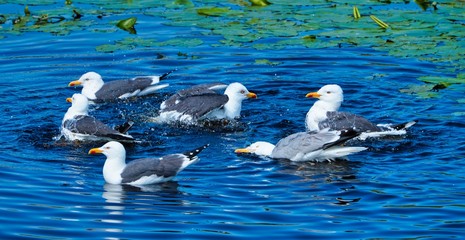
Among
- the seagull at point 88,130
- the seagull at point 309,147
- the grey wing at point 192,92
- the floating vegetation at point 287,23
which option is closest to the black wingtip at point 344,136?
the seagull at point 309,147

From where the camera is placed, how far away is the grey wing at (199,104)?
15.4 metres

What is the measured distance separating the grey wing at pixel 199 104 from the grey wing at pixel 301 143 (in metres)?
2.00

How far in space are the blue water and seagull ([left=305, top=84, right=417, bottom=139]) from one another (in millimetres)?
186

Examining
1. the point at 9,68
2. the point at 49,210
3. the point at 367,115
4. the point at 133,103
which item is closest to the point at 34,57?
the point at 9,68

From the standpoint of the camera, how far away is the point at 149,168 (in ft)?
41.1

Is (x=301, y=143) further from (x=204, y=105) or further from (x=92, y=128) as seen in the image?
(x=92, y=128)

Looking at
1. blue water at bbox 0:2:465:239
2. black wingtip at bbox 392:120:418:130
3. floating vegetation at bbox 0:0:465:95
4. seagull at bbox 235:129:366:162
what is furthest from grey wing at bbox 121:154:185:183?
floating vegetation at bbox 0:0:465:95

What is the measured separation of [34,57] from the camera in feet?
61.6

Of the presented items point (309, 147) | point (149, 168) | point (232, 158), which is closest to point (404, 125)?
point (309, 147)

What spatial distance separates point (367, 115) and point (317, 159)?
2036mm

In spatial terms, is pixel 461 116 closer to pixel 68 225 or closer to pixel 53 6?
pixel 68 225

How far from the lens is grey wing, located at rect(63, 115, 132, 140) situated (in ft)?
46.5

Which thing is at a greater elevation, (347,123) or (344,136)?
(347,123)

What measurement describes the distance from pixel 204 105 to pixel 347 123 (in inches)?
89.9
